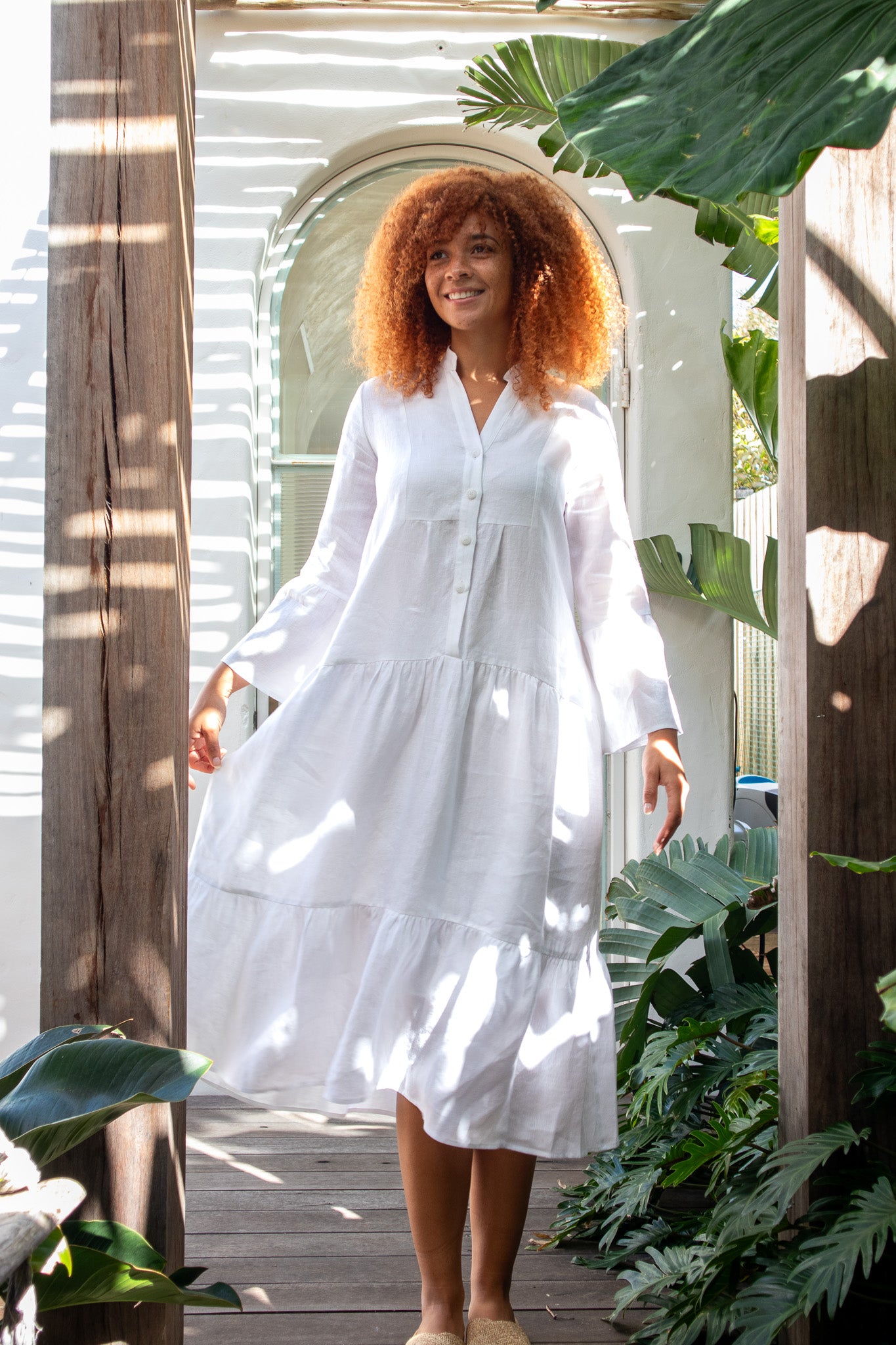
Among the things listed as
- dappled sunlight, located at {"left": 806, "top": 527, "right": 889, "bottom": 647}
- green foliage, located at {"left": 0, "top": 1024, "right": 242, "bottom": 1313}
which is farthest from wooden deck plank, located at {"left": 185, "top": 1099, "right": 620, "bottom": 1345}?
dappled sunlight, located at {"left": 806, "top": 527, "right": 889, "bottom": 647}

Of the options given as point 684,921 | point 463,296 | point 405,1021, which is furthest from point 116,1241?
point 684,921

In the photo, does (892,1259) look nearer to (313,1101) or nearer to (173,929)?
(313,1101)

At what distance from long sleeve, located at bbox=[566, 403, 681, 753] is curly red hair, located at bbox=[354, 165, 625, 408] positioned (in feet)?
0.43

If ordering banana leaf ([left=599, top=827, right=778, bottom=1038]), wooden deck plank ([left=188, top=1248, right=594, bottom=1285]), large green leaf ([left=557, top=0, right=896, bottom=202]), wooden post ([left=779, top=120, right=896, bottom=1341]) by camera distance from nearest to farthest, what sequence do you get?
1. large green leaf ([left=557, top=0, right=896, bottom=202])
2. wooden post ([left=779, top=120, right=896, bottom=1341])
3. wooden deck plank ([left=188, top=1248, right=594, bottom=1285])
4. banana leaf ([left=599, top=827, right=778, bottom=1038])

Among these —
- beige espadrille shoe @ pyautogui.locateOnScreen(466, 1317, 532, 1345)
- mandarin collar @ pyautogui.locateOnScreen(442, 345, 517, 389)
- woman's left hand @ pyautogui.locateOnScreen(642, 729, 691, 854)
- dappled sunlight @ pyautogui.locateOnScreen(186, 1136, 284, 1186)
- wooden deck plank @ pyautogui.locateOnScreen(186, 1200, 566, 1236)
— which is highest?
mandarin collar @ pyautogui.locateOnScreen(442, 345, 517, 389)

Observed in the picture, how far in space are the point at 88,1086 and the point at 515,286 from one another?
4.67 feet

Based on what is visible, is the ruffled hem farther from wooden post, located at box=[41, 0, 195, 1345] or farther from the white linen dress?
wooden post, located at box=[41, 0, 195, 1345]

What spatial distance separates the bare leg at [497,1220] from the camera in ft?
5.67

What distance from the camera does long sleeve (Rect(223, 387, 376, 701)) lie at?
1920 millimetres

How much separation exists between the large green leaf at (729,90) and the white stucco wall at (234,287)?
7.40ft

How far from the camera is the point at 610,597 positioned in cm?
188

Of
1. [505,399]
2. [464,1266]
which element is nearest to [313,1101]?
[464,1266]

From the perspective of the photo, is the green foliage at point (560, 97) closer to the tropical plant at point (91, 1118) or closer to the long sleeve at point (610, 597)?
the long sleeve at point (610, 597)

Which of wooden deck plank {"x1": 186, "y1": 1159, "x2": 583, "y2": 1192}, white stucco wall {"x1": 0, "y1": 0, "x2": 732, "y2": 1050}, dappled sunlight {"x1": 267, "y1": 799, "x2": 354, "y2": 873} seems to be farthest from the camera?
white stucco wall {"x1": 0, "y1": 0, "x2": 732, "y2": 1050}
